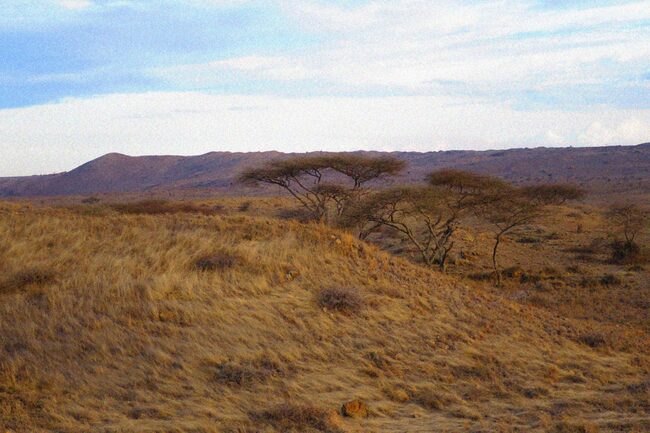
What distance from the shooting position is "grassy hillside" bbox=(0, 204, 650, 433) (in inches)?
237

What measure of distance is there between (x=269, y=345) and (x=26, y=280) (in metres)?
4.07

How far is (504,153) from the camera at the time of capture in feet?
384

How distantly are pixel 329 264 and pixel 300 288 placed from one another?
1.37 meters

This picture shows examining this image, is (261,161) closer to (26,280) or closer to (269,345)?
(26,280)

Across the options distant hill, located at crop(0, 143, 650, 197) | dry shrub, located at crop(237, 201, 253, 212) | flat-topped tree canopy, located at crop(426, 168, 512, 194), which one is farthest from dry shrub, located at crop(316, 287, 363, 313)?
distant hill, located at crop(0, 143, 650, 197)

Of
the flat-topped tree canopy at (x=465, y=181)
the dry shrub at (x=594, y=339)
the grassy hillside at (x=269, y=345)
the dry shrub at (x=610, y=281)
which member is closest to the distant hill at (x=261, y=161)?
the dry shrub at (x=610, y=281)

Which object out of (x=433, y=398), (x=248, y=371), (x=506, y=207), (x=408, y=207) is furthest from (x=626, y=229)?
(x=248, y=371)

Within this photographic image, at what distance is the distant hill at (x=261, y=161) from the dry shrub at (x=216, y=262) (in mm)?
52856

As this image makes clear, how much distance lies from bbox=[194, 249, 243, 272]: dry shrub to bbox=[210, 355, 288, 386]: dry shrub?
2.97 m

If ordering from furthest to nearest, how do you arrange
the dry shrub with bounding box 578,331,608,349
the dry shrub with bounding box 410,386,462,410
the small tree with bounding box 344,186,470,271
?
the small tree with bounding box 344,186,470,271 → the dry shrub with bounding box 578,331,608,349 → the dry shrub with bounding box 410,386,462,410

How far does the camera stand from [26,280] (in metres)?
8.63

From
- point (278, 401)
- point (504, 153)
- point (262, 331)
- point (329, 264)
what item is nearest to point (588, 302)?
point (329, 264)

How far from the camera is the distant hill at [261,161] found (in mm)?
75375

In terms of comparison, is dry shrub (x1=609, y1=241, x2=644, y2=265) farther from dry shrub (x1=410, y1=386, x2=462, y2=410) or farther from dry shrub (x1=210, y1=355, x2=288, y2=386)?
dry shrub (x1=210, y1=355, x2=288, y2=386)
